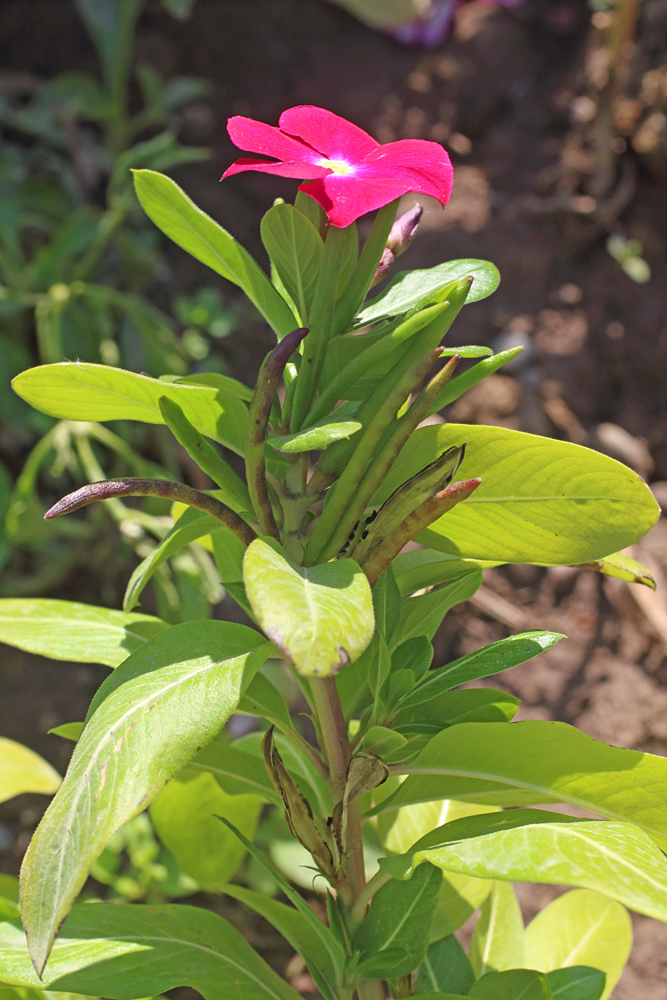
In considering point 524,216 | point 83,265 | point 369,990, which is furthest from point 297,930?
point 524,216

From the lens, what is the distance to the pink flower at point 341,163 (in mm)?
405

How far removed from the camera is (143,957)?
51 centimetres

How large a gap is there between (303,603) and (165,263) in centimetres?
202

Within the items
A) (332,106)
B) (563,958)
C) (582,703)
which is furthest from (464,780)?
(332,106)

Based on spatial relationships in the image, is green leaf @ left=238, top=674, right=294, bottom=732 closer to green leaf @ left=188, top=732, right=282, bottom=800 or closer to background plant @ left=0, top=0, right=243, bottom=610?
green leaf @ left=188, top=732, right=282, bottom=800

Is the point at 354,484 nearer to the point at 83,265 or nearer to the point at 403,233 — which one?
the point at 403,233

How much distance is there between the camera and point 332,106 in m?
2.34

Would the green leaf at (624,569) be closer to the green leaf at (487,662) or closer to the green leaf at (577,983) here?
the green leaf at (487,662)

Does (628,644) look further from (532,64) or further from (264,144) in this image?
(532,64)

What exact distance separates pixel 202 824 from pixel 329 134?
603 mm

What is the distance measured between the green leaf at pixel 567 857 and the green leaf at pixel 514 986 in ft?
0.67

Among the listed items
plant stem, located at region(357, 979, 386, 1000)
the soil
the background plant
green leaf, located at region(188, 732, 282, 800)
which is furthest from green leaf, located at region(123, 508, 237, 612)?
the soil

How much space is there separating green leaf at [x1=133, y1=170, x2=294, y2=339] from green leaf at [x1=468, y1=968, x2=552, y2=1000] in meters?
0.49

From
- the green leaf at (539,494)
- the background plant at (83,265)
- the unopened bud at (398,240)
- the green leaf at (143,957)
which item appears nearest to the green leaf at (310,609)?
the green leaf at (539,494)
